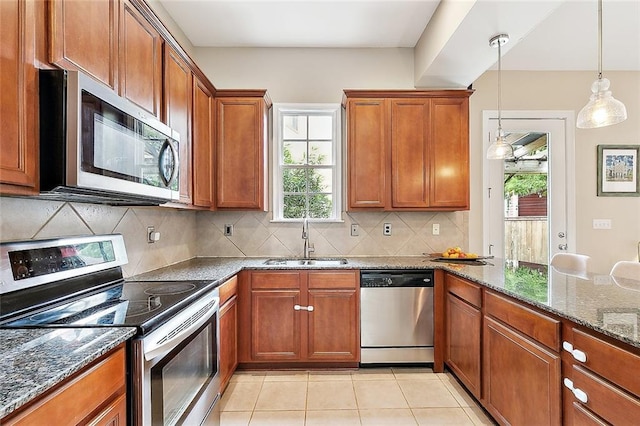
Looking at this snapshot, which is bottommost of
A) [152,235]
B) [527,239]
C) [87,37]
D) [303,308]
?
[303,308]

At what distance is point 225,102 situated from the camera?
3045 mm

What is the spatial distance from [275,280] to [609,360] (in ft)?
6.85

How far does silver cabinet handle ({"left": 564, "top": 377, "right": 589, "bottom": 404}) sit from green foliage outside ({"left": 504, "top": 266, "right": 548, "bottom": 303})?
1.05 ft

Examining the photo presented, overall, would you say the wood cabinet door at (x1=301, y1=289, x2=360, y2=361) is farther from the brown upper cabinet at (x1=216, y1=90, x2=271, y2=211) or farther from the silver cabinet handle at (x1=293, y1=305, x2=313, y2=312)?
the brown upper cabinet at (x1=216, y1=90, x2=271, y2=211)

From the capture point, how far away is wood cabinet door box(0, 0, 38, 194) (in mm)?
1007

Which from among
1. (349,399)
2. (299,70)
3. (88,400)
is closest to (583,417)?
(349,399)

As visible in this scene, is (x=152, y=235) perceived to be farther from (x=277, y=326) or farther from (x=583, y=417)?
(x=583, y=417)

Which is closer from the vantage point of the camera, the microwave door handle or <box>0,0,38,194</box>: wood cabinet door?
<box>0,0,38,194</box>: wood cabinet door

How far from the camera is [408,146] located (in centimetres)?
311

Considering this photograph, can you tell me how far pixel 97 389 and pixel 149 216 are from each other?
5.61 feet

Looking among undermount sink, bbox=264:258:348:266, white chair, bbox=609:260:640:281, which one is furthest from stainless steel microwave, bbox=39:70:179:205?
white chair, bbox=609:260:640:281

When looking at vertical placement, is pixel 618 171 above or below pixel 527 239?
above

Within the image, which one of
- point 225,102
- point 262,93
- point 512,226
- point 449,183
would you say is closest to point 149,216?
point 225,102

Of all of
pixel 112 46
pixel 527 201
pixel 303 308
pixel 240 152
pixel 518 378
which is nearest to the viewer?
pixel 112 46
